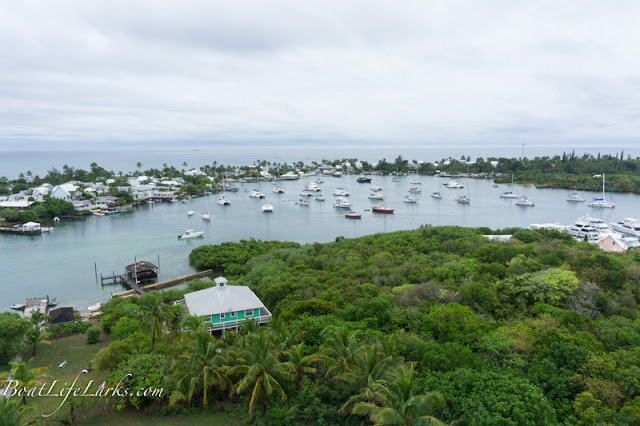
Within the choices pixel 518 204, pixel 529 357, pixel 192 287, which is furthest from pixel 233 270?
pixel 518 204

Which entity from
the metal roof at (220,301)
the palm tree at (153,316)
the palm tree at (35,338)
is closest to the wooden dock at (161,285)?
the palm tree at (35,338)

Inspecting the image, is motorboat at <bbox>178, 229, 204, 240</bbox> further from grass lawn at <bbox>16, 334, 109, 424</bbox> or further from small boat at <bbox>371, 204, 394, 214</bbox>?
small boat at <bbox>371, 204, 394, 214</bbox>

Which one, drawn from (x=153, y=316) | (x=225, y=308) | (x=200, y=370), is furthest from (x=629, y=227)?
(x=153, y=316)

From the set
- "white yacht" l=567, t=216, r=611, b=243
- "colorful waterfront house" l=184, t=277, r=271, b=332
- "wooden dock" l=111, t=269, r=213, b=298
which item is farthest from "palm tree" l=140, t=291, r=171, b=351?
"white yacht" l=567, t=216, r=611, b=243

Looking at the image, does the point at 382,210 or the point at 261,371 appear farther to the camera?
the point at 382,210

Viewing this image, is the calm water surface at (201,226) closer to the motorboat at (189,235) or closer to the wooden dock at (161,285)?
the motorboat at (189,235)

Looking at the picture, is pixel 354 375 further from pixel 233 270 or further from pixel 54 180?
pixel 54 180

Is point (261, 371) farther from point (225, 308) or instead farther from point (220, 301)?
point (220, 301)
